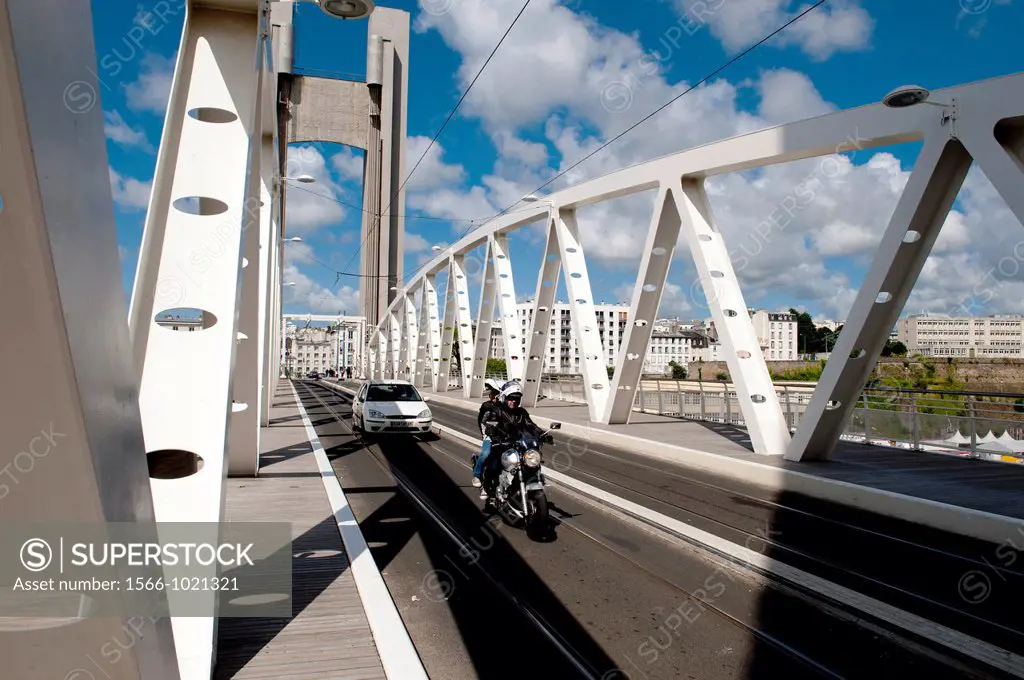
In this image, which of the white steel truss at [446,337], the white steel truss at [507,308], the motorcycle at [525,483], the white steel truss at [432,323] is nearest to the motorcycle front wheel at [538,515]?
the motorcycle at [525,483]

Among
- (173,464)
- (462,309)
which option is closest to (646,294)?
(173,464)

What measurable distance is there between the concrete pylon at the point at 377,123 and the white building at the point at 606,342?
68.5m

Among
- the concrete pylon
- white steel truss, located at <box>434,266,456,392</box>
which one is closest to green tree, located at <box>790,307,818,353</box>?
the concrete pylon

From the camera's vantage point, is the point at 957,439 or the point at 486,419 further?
the point at 957,439

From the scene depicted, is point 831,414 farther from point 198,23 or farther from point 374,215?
point 374,215

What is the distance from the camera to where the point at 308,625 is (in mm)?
4793

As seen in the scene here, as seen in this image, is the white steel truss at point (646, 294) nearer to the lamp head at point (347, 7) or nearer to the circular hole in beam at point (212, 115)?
the lamp head at point (347, 7)

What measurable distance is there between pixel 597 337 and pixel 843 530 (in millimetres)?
13625

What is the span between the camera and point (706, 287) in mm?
15062

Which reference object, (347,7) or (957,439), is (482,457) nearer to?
(347,7)

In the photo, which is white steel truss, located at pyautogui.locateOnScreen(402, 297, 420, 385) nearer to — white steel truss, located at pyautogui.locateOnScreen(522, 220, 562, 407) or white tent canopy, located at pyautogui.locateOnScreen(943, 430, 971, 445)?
white steel truss, located at pyautogui.locateOnScreen(522, 220, 562, 407)

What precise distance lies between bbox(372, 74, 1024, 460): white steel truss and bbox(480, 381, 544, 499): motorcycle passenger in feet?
20.5

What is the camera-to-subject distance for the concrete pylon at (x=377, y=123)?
250ft

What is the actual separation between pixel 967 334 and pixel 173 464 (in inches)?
4635
